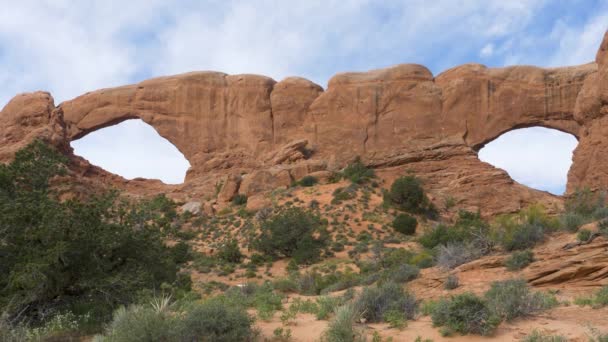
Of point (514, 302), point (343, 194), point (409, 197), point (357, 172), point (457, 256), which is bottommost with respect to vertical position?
point (514, 302)

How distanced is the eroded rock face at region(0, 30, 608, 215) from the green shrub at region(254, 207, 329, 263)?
24.0 feet

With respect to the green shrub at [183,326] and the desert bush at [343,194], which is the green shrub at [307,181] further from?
the green shrub at [183,326]

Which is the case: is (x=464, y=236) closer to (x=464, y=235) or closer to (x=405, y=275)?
(x=464, y=235)

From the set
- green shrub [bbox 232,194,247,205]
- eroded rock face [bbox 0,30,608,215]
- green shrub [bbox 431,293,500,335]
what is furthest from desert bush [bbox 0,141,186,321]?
eroded rock face [bbox 0,30,608,215]

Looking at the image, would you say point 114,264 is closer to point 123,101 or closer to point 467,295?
point 467,295

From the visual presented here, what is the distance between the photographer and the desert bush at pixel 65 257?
902 centimetres

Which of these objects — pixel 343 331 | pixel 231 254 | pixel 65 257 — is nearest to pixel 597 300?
pixel 343 331

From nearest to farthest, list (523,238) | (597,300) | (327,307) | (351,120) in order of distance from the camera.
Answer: (597,300) → (327,307) → (523,238) → (351,120)

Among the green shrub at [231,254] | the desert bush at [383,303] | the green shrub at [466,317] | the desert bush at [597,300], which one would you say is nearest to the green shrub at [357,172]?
the green shrub at [231,254]

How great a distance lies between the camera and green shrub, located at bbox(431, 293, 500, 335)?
7.52 meters

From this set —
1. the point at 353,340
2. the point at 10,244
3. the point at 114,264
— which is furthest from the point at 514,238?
the point at 10,244

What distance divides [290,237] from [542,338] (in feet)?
58.2

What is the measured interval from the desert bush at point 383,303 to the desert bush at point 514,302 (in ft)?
4.19

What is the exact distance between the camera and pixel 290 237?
2395 cm
